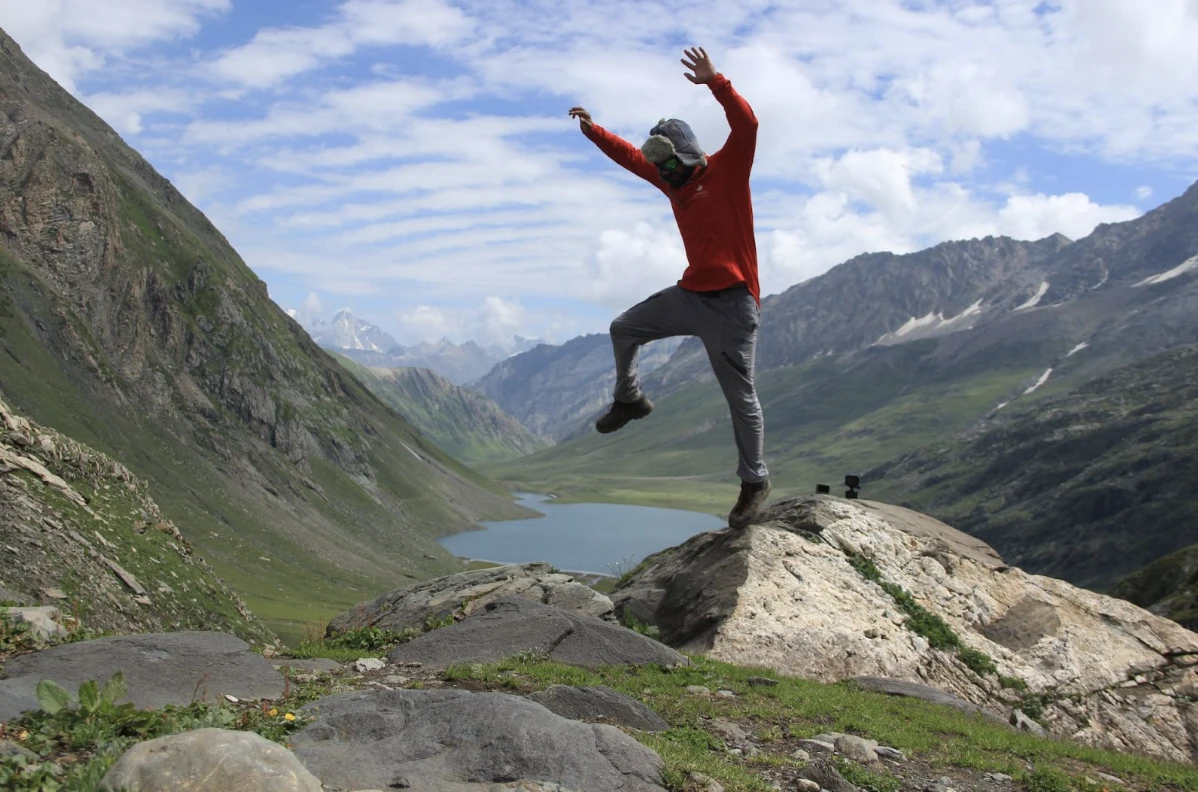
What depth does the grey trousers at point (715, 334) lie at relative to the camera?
12453 millimetres

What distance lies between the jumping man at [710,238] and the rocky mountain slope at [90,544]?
15.3 m

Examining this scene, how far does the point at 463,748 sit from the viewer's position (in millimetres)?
7090

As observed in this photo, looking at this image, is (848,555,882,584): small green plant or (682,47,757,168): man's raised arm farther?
(848,555,882,584): small green plant

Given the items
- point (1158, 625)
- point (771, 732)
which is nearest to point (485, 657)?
point (771, 732)

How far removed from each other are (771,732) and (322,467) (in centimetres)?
18534

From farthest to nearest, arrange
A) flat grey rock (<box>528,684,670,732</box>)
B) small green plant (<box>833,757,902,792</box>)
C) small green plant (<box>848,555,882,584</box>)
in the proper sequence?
small green plant (<box>848,555,882,584</box>) < flat grey rock (<box>528,684,670,732</box>) < small green plant (<box>833,757,902,792</box>)

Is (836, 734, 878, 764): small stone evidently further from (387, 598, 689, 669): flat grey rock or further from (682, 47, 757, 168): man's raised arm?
(682, 47, 757, 168): man's raised arm

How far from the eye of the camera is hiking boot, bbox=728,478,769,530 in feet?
49.2

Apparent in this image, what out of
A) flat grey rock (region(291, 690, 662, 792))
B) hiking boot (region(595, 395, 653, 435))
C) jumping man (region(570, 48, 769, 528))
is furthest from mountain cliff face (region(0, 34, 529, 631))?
flat grey rock (region(291, 690, 662, 792))

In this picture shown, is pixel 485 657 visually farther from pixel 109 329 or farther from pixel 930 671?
pixel 109 329

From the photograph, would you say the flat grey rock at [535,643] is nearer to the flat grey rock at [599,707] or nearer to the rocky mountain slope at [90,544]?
the flat grey rock at [599,707]

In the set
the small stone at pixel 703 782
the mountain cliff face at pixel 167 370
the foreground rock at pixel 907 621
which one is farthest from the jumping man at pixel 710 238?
the mountain cliff face at pixel 167 370

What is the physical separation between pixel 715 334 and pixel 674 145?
258 cm

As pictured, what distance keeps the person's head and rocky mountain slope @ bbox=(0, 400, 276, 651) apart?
637 inches
